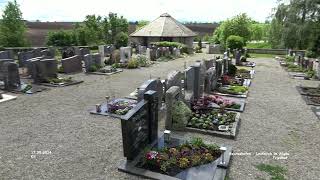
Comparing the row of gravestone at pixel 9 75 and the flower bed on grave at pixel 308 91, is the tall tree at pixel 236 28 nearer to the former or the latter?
the flower bed on grave at pixel 308 91

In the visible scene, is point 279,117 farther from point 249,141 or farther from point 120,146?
point 120,146

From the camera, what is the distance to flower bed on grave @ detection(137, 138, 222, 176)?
24.6 feet

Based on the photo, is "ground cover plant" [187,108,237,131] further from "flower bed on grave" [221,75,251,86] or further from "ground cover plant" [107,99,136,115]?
"flower bed on grave" [221,75,251,86]

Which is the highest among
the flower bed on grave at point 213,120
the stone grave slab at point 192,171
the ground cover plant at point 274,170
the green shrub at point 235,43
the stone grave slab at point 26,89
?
the green shrub at point 235,43

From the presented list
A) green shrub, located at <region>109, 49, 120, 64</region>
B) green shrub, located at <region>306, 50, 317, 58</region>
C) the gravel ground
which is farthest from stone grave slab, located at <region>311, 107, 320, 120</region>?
green shrub, located at <region>306, 50, 317, 58</region>

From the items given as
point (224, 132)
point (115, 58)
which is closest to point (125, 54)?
point (115, 58)

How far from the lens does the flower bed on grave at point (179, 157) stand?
24.6 feet

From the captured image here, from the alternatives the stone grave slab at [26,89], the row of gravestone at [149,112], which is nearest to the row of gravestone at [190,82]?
the row of gravestone at [149,112]

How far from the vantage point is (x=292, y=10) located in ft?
117

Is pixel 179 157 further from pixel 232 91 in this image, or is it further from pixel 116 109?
pixel 232 91

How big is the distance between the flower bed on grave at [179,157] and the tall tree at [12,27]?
96.9 ft

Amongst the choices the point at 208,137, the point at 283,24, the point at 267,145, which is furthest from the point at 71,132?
the point at 283,24

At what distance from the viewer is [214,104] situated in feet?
42.9

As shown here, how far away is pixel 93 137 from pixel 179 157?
3.31 metres
